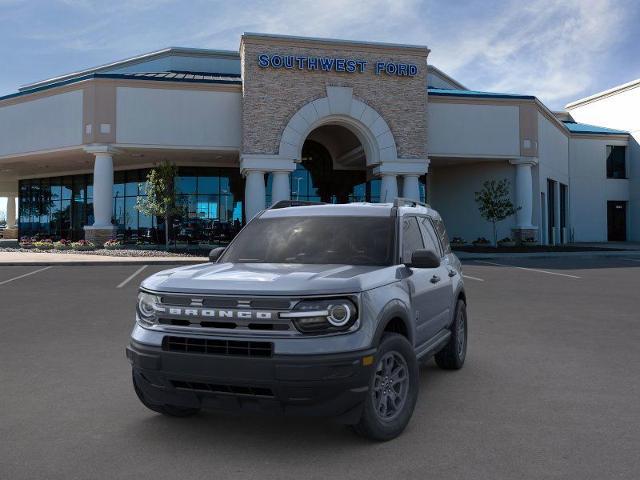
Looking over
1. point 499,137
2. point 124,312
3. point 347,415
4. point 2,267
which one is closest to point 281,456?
point 347,415

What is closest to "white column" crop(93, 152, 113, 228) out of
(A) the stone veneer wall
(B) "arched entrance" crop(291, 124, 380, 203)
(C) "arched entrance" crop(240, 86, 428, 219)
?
(C) "arched entrance" crop(240, 86, 428, 219)

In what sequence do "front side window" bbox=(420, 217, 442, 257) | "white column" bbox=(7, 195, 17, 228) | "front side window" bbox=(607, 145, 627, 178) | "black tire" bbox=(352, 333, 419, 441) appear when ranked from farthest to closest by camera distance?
"white column" bbox=(7, 195, 17, 228), "front side window" bbox=(607, 145, 627, 178), "front side window" bbox=(420, 217, 442, 257), "black tire" bbox=(352, 333, 419, 441)

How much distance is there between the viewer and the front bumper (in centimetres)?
377

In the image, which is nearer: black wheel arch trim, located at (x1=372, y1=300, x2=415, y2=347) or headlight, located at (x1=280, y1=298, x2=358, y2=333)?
headlight, located at (x1=280, y1=298, x2=358, y2=333)

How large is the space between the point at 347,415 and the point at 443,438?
0.88 meters

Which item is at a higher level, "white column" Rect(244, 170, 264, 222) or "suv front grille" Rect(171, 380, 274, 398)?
"white column" Rect(244, 170, 264, 222)

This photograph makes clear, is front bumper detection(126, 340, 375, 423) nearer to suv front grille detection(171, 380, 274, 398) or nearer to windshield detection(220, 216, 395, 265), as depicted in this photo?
suv front grille detection(171, 380, 274, 398)

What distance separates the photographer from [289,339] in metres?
3.86

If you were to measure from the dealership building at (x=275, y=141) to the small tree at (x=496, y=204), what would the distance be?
50.0 inches

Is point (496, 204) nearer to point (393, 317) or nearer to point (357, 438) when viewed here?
point (393, 317)

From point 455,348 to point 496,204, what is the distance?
26696 millimetres

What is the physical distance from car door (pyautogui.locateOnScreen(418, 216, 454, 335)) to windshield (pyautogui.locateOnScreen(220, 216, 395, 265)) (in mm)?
805

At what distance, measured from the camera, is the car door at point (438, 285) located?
5594mm

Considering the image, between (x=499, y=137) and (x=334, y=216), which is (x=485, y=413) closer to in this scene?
(x=334, y=216)
